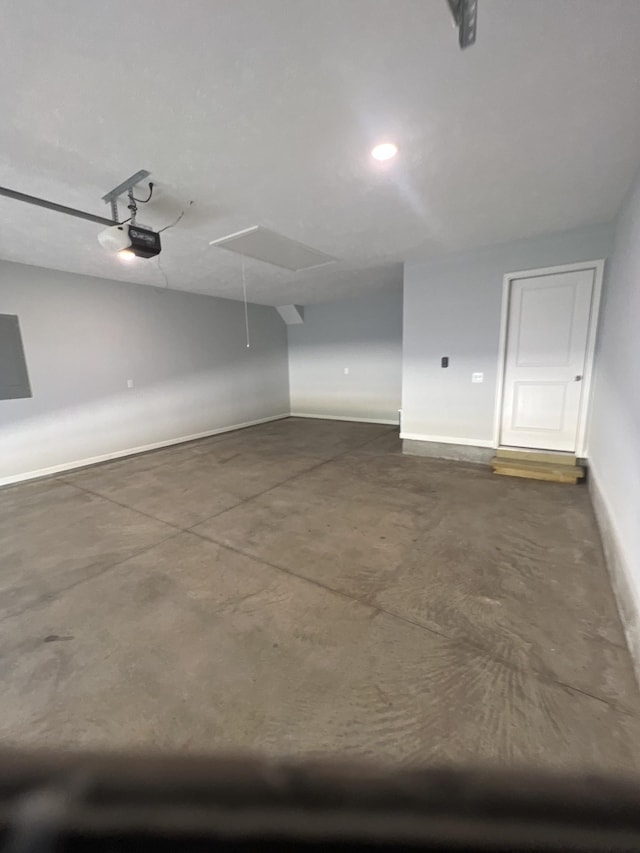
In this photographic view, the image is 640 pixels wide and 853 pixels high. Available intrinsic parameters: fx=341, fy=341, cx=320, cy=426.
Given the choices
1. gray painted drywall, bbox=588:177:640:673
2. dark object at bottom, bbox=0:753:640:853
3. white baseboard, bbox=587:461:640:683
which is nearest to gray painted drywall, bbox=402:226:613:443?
gray painted drywall, bbox=588:177:640:673

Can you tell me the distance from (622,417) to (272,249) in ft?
11.7

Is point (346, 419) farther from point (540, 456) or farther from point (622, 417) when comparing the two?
point (622, 417)

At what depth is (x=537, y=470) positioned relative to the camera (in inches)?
149

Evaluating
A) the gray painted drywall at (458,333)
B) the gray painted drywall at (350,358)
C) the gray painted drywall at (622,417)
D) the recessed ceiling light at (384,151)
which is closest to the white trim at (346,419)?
the gray painted drywall at (350,358)

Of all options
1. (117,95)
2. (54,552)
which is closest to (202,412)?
(54,552)

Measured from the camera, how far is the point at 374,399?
7.29 m

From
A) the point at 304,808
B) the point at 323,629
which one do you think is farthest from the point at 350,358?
the point at 304,808

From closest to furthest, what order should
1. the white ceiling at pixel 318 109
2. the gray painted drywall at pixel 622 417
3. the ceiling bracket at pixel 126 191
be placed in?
the white ceiling at pixel 318 109, the gray painted drywall at pixel 622 417, the ceiling bracket at pixel 126 191

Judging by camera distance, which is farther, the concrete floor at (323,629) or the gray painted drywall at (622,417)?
the gray painted drywall at (622,417)

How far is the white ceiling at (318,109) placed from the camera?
1.30m

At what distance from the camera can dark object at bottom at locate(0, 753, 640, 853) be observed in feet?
3.35

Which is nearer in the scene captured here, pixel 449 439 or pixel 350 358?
pixel 449 439

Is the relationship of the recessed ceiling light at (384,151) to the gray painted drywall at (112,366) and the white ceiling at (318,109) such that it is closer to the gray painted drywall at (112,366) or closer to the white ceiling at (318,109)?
the white ceiling at (318,109)

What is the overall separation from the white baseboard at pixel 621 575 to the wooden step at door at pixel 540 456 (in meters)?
1.06
